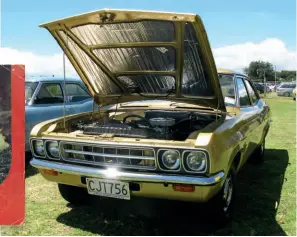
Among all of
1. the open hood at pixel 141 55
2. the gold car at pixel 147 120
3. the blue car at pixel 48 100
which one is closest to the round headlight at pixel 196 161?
the gold car at pixel 147 120

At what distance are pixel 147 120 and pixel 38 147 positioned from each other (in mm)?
1274

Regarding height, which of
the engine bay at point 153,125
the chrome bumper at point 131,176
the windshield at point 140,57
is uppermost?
the windshield at point 140,57

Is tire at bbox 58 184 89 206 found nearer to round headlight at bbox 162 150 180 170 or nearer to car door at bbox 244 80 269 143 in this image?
round headlight at bbox 162 150 180 170

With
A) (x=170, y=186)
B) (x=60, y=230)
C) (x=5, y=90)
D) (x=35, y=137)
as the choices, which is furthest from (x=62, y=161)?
(x=170, y=186)

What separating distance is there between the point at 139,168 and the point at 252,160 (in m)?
3.15

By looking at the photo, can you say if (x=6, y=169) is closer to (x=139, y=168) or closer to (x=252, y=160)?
(x=139, y=168)

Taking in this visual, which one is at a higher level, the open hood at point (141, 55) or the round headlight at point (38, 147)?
the open hood at point (141, 55)

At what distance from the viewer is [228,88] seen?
442cm

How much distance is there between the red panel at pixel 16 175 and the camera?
3.39 metres

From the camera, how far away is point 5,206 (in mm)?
3480

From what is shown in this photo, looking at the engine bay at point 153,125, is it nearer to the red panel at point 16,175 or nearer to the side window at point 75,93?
the red panel at point 16,175

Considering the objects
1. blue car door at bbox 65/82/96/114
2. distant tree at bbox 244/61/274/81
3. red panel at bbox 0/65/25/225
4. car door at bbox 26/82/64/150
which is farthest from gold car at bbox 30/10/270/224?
distant tree at bbox 244/61/274/81

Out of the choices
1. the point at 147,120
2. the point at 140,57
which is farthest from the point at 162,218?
the point at 140,57

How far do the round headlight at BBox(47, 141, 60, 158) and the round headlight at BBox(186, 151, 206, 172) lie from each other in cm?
129
